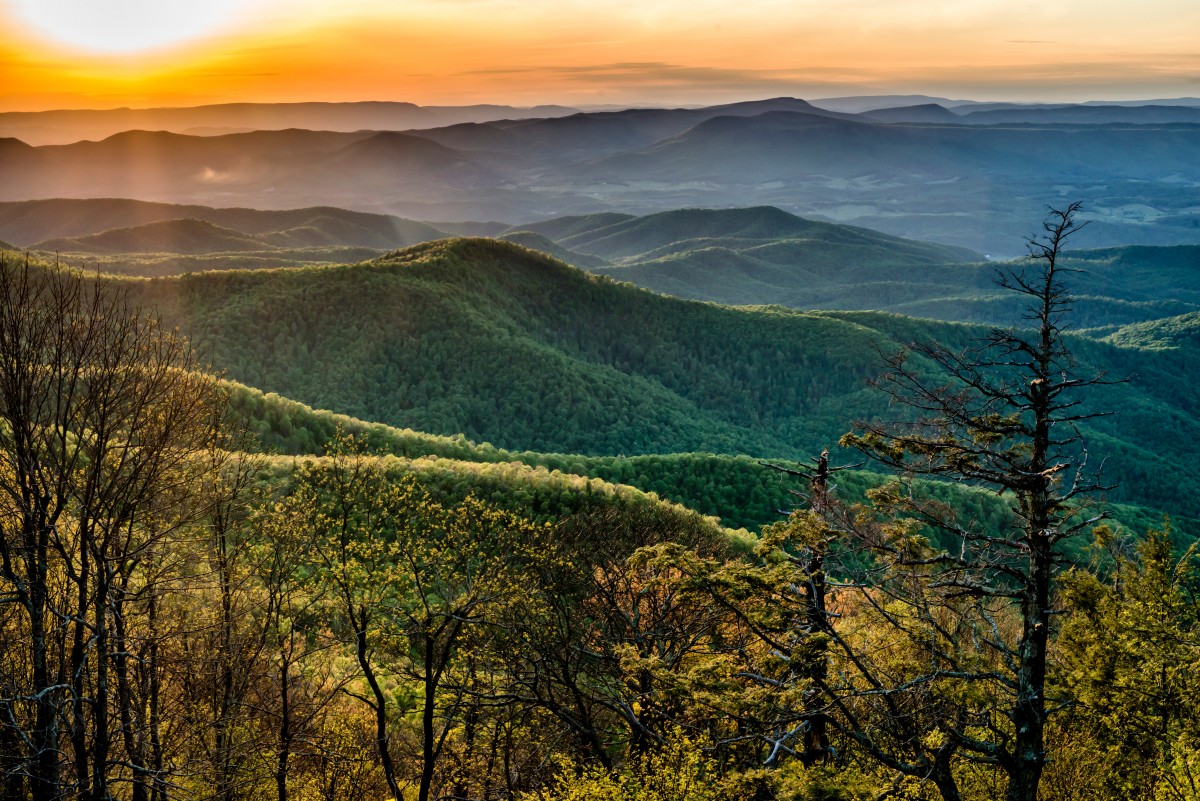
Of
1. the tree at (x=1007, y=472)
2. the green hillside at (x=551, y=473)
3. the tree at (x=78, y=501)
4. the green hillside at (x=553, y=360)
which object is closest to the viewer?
the tree at (x=1007, y=472)

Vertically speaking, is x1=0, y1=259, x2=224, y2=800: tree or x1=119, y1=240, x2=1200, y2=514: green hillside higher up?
x1=0, y1=259, x2=224, y2=800: tree

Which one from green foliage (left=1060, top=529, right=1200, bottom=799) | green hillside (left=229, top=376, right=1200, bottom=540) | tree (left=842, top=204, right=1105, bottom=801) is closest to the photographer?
tree (left=842, top=204, right=1105, bottom=801)

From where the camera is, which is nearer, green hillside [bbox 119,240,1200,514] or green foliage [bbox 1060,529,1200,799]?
green foliage [bbox 1060,529,1200,799]

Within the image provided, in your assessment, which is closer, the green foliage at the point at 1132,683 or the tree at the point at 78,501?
the tree at the point at 78,501

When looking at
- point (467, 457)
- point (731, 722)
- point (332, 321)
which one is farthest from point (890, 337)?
point (731, 722)

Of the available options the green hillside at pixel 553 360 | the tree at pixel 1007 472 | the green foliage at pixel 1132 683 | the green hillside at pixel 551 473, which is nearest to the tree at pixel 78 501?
the tree at pixel 1007 472

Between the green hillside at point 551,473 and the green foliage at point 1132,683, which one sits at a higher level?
the green foliage at point 1132,683

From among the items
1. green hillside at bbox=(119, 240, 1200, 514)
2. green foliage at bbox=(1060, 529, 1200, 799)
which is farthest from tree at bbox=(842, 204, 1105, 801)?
green hillside at bbox=(119, 240, 1200, 514)

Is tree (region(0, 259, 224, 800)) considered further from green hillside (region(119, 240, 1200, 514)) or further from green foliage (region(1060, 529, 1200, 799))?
green hillside (region(119, 240, 1200, 514))

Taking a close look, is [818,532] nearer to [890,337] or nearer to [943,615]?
[943,615]

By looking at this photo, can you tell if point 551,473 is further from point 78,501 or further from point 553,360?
point 553,360

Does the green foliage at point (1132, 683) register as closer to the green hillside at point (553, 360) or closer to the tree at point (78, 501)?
the tree at point (78, 501)
